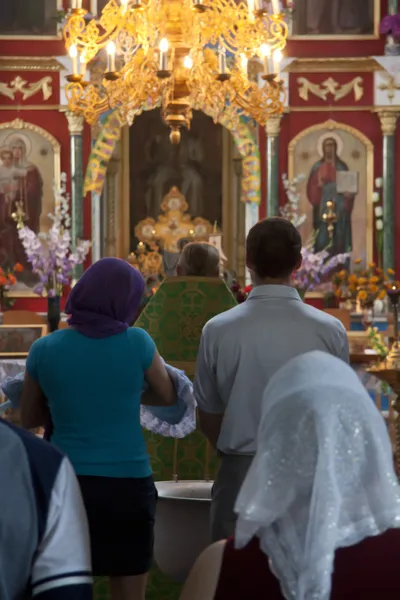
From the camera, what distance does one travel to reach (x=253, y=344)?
343 cm

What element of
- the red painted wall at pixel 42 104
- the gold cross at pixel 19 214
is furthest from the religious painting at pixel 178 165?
the gold cross at pixel 19 214

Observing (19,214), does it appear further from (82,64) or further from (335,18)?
(82,64)

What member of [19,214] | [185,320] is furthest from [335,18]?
[185,320]

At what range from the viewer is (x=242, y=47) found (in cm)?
962

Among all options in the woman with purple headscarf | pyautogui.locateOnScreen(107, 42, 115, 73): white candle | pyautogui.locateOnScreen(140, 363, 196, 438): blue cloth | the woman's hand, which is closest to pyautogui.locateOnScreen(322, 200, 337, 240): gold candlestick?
pyautogui.locateOnScreen(107, 42, 115, 73): white candle

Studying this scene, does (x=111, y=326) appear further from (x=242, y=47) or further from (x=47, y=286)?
(x=47, y=286)

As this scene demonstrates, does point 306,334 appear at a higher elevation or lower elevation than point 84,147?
lower

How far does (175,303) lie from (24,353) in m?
3.87

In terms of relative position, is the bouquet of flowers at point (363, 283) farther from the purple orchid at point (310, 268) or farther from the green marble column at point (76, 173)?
the green marble column at point (76, 173)

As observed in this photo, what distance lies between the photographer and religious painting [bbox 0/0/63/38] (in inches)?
583

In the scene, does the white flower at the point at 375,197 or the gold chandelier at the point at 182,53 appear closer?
the gold chandelier at the point at 182,53

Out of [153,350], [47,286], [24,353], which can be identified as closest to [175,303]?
[153,350]

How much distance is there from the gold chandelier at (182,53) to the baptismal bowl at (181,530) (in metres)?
5.61

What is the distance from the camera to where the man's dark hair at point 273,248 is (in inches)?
134
